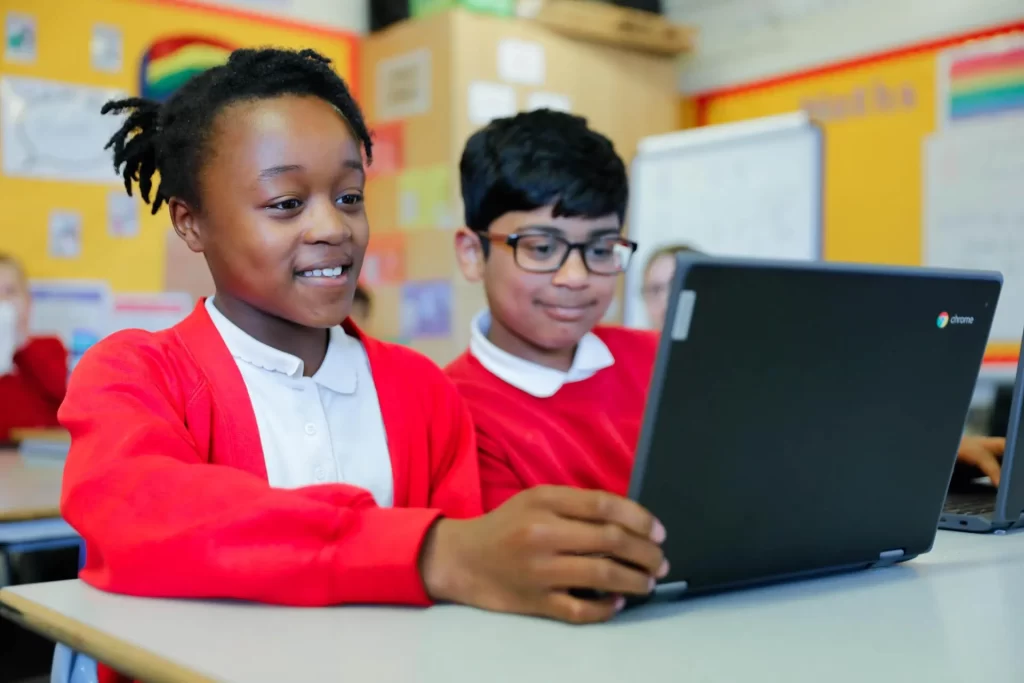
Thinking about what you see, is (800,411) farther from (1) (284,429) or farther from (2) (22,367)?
(2) (22,367)

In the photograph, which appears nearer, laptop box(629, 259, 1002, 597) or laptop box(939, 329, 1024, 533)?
laptop box(629, 259, 1002, 597)

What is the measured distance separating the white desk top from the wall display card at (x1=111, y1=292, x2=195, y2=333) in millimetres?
2869

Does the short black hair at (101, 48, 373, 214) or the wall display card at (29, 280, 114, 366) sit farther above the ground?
the short black hair at (101, 48, 373, 214)

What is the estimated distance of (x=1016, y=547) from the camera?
1.06 metres

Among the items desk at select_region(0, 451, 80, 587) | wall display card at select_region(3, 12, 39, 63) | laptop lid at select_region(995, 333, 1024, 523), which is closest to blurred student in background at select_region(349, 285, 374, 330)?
wall display card at select_region(3, 12, 39, 63)

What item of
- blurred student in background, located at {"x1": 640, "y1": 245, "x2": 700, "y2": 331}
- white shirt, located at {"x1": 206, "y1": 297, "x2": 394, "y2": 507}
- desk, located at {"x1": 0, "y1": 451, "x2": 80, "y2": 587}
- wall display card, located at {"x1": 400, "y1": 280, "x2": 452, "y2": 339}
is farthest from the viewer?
wall display card, located at {"x1": 400, "y1": 280, "x2": 452, "y2": 339}

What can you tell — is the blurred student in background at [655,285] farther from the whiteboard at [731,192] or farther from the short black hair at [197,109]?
the short black hair at [197,109]

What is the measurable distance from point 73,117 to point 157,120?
8.31ft

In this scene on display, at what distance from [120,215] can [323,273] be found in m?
2.75

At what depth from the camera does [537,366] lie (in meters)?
1.34

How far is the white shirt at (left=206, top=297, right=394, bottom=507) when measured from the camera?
1047 millimetres

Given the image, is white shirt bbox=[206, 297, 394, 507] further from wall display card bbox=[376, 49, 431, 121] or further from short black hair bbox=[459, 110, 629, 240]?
wall display card bbox=[376, 49, 431, 121]

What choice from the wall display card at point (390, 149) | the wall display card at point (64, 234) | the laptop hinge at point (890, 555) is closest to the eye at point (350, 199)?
the laptop hinge at point (890, 555)

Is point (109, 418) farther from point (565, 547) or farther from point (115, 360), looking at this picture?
point (565, 547)
